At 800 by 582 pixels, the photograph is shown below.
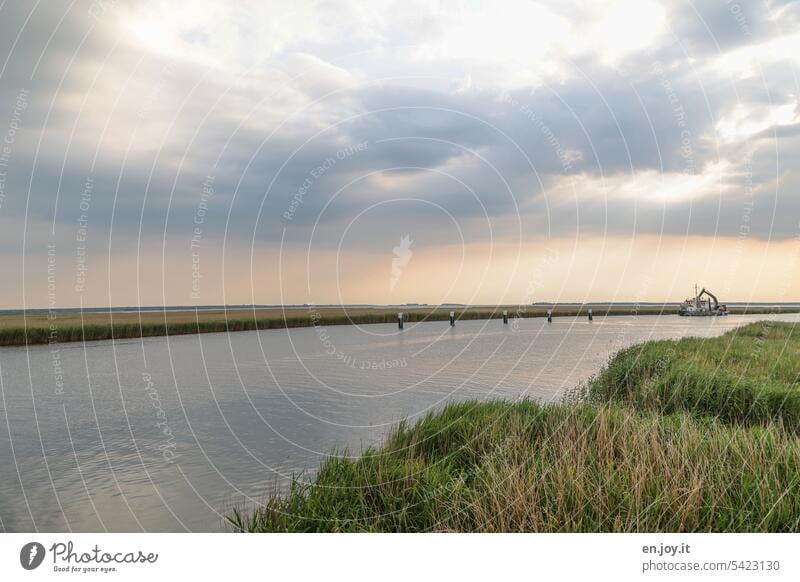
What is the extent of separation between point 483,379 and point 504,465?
18549 millimetres

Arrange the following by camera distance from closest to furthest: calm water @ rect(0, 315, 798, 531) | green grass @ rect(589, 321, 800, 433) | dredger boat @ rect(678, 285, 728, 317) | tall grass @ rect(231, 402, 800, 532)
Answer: tall grass @ rect(231, 402, 800, 532) → calm water @ rect(0, 315, 798, 531) → green grass @ rect(589, 321, 800, 433) → dredger boat @ rect(678, 285, 728, 317)

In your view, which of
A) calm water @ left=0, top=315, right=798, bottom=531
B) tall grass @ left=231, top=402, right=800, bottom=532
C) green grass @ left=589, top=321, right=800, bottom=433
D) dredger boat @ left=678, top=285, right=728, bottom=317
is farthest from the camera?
dredger boat @ left=678, top=285, right=728, bottom=317

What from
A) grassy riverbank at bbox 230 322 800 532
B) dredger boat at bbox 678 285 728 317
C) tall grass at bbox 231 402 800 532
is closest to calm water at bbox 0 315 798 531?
grassy riverbank at bbox 230 322 800 532

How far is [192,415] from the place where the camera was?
1994cm

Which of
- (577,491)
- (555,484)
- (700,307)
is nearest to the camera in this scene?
(577,491)

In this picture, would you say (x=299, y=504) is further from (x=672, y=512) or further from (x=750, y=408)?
(x=750, y=408)

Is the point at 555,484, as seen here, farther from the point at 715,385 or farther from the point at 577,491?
the point at 715,385

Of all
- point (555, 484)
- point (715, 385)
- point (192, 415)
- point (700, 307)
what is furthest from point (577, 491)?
point (700, 307)

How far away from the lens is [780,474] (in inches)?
270

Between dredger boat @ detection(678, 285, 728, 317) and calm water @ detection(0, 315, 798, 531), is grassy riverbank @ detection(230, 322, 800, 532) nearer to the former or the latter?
calm water @ detection(0, 315, 798, 531)

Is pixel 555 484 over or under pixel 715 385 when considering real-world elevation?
over

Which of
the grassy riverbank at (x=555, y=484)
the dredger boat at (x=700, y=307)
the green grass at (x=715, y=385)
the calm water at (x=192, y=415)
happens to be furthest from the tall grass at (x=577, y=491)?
the dredger boat at (x=700, y=307)

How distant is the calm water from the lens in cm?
1107
